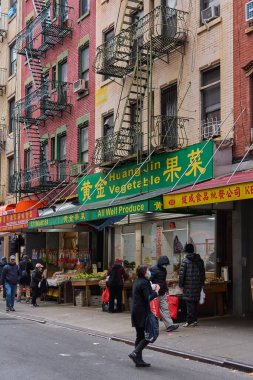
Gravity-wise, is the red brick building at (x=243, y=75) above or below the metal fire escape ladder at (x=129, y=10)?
below

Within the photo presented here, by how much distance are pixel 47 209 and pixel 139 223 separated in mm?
5649

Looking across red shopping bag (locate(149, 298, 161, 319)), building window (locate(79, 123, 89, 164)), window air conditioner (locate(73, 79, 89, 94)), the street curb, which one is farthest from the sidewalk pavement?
window air conditioner (locate(73, 79, 89, 94))

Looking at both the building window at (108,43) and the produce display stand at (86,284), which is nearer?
the produce display stand at (86,284)

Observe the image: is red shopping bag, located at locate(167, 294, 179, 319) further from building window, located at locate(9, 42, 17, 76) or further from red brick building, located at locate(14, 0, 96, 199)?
building window, located at locate(9, 42, 17, 76)

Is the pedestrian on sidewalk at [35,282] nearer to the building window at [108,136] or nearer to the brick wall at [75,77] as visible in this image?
the building window at [108,136]

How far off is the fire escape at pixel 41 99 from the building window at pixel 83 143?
0.97 meters

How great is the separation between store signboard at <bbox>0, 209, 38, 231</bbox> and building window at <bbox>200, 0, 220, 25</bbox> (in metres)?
9.79

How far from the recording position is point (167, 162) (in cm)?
1720

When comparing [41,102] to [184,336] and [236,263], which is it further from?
[184,336]

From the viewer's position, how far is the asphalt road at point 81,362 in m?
8.56

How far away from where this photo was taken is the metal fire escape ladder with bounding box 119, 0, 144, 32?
65.2ft

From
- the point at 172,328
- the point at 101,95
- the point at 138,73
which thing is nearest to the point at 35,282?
the point at 101,95

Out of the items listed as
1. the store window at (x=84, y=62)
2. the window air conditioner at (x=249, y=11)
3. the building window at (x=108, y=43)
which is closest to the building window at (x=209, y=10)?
the window air conditioner at (x=249, y=11)

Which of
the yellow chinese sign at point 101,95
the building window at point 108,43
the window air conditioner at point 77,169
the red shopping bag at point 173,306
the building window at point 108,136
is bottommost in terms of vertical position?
the red shopping bag at point 173,306
